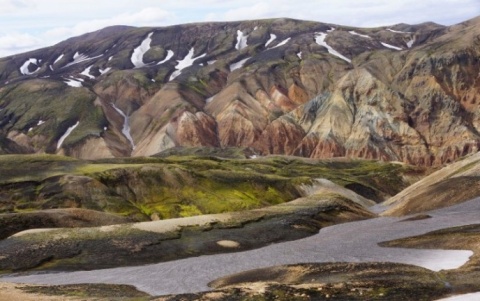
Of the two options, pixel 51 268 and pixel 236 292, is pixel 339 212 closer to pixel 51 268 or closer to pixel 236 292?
pixel 51 268

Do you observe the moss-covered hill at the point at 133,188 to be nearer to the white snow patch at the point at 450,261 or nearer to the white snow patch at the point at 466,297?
the white snow patch at the point at 450,261

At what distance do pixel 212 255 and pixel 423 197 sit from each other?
141ft

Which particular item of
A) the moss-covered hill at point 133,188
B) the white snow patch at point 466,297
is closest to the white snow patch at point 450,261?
the white snow patch at point 466,297

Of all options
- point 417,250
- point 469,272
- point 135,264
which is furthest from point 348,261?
point 135,264

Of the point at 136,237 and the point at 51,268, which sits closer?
the point at 51,268

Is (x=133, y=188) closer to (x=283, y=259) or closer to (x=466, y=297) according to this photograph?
(x=283, y=259)

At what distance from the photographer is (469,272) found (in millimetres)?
39594

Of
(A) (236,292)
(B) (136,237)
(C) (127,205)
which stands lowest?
(C) (127,205)

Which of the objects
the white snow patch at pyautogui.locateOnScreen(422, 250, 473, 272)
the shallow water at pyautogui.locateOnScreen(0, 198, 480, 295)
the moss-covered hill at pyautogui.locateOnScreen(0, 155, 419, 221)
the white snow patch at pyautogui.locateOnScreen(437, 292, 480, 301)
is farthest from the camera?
the moss-covered hill at pyautogui.locateOnScreen(0, 155, 419, 221)

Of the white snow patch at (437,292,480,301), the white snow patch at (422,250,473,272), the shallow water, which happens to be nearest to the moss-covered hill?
the shallow water

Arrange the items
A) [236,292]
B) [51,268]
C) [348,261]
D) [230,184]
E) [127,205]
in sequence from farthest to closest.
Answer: [230,184] → [127,205] → [51,268] → [348,261] → [236,292]

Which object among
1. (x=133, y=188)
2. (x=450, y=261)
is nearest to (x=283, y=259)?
(x=450, y=261)

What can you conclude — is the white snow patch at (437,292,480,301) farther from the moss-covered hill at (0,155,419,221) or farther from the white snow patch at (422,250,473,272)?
the moss-covered hill at (0,155,419,221)

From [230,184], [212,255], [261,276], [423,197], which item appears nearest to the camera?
[261,276]
